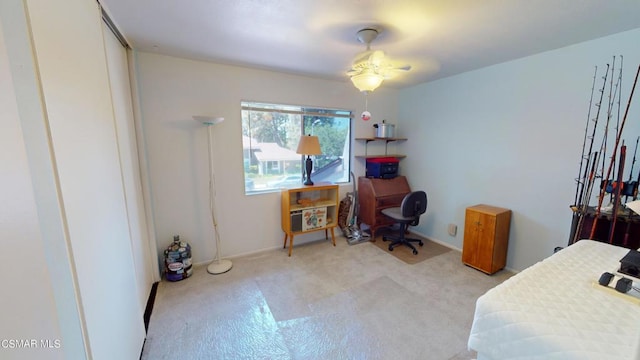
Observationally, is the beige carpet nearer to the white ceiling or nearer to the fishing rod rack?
the fishing rod rack

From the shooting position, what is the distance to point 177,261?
2619 millimetres

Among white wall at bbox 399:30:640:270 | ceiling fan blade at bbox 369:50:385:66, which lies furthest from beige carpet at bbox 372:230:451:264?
ceiling fan blade at bbox 369:50:385:66

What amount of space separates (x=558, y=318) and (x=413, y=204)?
224 centimetres

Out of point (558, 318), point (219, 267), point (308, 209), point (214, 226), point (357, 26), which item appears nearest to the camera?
point (558, 318)

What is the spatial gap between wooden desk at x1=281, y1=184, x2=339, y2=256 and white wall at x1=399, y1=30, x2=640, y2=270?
63.1 inches

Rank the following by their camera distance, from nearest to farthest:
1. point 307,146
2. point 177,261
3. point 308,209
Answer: point 177,261 < point 307,146 < point 308,209

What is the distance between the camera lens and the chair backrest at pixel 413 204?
10.4 ft

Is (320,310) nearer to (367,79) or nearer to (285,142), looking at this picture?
(367,79)

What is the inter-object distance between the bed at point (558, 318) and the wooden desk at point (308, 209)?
2341 millimetres

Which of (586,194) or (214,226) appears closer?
(586,194)

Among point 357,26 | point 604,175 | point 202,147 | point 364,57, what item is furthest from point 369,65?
point 604,175

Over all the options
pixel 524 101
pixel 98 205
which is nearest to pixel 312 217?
pixel 98 205

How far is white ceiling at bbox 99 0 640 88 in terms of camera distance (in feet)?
5.20

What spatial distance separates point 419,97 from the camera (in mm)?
3834
